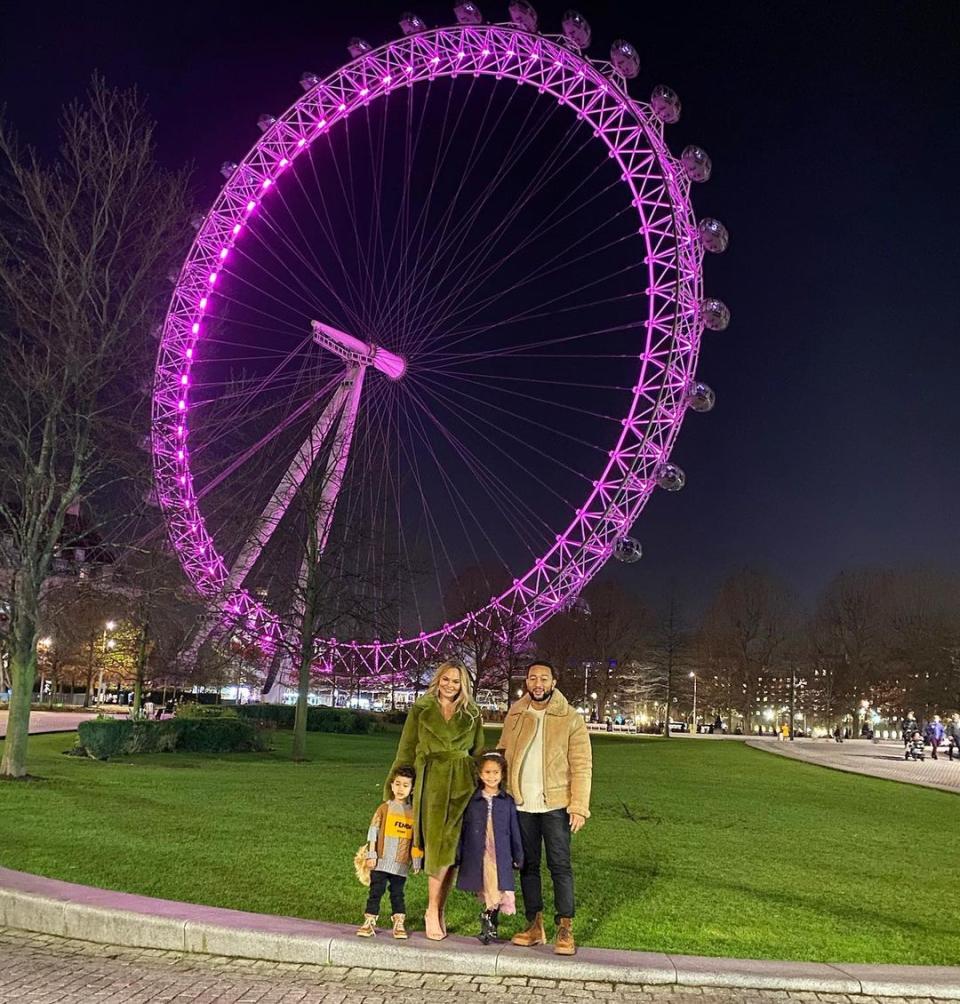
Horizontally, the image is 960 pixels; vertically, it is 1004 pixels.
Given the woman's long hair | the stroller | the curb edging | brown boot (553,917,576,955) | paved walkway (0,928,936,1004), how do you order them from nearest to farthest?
paved walkway (0,928,936,1004) < the curb edging < brown boot (553,917,576,955) < the woman's long hair < the stroller

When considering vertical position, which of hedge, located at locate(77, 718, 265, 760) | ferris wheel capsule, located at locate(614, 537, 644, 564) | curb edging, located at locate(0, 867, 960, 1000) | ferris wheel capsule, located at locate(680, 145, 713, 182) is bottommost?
hedge, located at locate(77, 718, 265, 760)

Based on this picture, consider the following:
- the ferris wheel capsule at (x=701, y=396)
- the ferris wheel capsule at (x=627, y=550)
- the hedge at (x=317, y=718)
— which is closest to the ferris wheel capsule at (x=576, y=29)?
the ferris wheel capsule at (x=701, y=396)

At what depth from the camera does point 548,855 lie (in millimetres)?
6969

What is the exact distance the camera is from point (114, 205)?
17.2 metres

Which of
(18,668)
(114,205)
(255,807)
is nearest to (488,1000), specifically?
(255,807)

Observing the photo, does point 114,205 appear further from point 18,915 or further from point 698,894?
point 698,894

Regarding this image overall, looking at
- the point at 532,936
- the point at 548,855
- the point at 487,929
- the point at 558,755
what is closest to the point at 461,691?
the point at 558,755

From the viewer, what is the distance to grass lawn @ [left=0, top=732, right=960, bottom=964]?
302 inches

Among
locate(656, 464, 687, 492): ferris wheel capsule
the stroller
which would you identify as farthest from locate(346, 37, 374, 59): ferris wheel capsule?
the stroller

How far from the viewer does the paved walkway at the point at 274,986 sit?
579cm

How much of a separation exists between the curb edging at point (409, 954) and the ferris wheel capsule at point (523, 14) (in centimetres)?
2503

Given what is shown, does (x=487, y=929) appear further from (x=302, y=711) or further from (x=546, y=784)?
(x=302, y=711)

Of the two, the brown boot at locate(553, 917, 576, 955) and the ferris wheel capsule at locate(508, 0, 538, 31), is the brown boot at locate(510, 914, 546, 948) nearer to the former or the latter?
the brown boot at locate(553, 917, 576, 955)

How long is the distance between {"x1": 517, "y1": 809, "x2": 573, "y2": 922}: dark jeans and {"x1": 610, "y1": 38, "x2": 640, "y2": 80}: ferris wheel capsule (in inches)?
949
